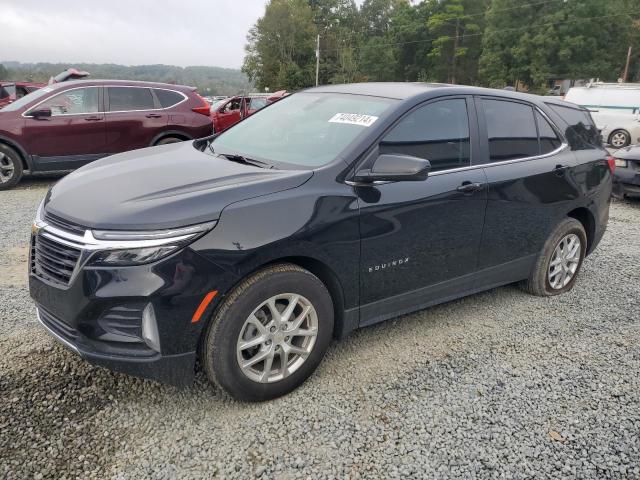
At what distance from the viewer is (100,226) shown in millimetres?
2344

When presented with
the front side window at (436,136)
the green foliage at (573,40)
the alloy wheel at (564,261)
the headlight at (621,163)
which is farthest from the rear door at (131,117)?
the green foliage at (573,40)

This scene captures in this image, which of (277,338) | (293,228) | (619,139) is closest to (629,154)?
(293,228)

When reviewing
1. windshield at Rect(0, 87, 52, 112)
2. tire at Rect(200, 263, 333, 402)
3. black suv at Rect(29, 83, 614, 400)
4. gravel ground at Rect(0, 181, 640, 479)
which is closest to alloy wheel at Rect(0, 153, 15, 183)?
windshield at Rect(0, 87, 52, 112)

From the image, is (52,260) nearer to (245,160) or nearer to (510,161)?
(245,160)

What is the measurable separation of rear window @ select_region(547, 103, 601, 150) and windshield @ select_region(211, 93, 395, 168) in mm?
1948

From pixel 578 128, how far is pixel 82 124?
284 inches

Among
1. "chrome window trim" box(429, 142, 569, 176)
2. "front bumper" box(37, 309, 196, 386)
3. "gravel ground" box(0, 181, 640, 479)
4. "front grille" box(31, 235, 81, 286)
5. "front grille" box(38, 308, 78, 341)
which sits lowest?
"gravel ground" box(0, 181, 640, 479)

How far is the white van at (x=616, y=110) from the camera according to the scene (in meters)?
14.8

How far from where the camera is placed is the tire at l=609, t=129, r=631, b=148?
48.7 ft

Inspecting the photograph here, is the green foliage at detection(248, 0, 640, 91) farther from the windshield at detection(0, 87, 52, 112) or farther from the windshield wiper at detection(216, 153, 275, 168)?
the windshield wiper at detection(216, 153, 275, 168)

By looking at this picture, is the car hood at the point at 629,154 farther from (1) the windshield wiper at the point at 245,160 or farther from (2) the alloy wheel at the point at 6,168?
(2) the alloy wheel at the point at 6,168

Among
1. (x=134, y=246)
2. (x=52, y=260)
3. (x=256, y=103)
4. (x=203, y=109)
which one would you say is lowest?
(x=52, y=260)

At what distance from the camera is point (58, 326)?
2547mm

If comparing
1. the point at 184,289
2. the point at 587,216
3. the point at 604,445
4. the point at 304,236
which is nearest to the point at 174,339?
the point at 184,289
